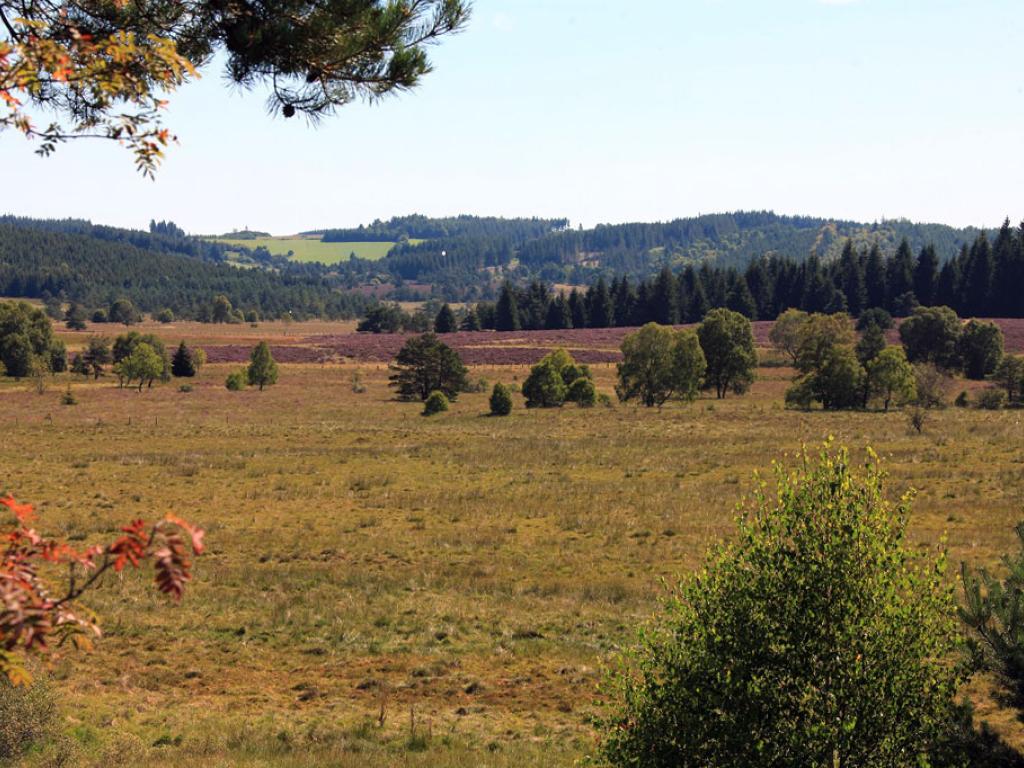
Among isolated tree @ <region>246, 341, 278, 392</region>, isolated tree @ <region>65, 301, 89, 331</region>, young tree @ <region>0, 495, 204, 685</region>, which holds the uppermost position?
young tree @ <region>0, 495, 204, 685</region>

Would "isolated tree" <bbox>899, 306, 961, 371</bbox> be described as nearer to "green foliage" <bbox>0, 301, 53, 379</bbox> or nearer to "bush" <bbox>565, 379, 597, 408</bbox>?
"bush" <bbox>565, 379, 597, 408</bbox>

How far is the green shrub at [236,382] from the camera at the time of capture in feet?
273

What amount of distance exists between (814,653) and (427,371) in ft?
232

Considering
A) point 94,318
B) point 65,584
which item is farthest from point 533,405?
point 94,318

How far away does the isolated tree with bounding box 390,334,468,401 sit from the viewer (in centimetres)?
7894

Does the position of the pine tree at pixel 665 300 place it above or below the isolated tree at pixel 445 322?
above

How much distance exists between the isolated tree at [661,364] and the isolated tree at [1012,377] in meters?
24.8

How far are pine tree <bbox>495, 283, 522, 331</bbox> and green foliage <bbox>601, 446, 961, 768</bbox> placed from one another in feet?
439

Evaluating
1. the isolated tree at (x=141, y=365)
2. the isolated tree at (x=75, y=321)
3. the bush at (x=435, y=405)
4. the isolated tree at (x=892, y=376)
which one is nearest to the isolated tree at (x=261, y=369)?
the isolated tree at (x=141, y=365)

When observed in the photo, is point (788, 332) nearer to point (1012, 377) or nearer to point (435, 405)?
point (1012, 377)

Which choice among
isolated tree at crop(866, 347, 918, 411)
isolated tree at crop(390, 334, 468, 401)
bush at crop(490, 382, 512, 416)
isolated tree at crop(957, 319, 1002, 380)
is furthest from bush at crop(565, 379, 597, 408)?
isolated tree at crop(957, 319, 1002, 380)

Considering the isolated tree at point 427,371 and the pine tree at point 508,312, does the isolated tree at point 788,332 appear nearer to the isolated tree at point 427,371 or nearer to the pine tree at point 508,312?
the isolated tree at point 427,371

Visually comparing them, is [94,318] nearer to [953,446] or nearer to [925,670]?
[953,446]

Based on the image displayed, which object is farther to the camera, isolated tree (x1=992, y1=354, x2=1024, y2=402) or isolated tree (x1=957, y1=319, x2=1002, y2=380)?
isolated tree (x1=957, y1=319, x2=1002, y2=380)
